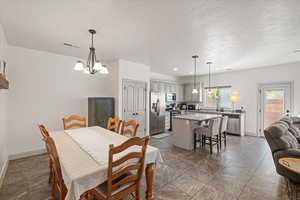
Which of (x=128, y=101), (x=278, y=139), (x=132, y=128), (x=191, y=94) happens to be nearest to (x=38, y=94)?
(x=128, y=101)

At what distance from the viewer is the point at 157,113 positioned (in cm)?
572

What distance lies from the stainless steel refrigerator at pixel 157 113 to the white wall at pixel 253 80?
3023 mm

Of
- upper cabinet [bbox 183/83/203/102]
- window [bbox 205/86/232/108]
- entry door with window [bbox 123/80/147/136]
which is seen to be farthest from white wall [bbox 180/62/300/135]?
entry door with window [bbox 123/80/147/136]

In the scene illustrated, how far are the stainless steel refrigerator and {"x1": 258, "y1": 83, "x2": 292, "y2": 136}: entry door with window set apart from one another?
383 centimetres

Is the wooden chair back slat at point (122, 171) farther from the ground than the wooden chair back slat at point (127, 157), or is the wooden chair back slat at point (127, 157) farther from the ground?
the wooden chair back slat at point (127, 157)

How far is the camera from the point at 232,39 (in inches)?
111

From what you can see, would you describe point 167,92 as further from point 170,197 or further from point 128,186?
Result: point 128,186

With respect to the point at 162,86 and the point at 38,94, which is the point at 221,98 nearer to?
the point at 162,86

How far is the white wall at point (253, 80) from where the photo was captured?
4680 millimetres

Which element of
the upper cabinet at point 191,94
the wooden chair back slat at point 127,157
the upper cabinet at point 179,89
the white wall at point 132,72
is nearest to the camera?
the wooden chair back slat at point 127,157

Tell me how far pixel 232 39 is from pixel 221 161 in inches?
108

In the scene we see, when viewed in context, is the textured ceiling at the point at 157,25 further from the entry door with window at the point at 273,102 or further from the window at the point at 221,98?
the window at the point at 221,98

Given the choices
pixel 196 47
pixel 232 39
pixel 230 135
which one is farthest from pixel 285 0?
pixel 230 135

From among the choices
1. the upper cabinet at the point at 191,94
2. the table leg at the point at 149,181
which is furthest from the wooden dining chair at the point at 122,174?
the upper cabinet at the point at 191,94
